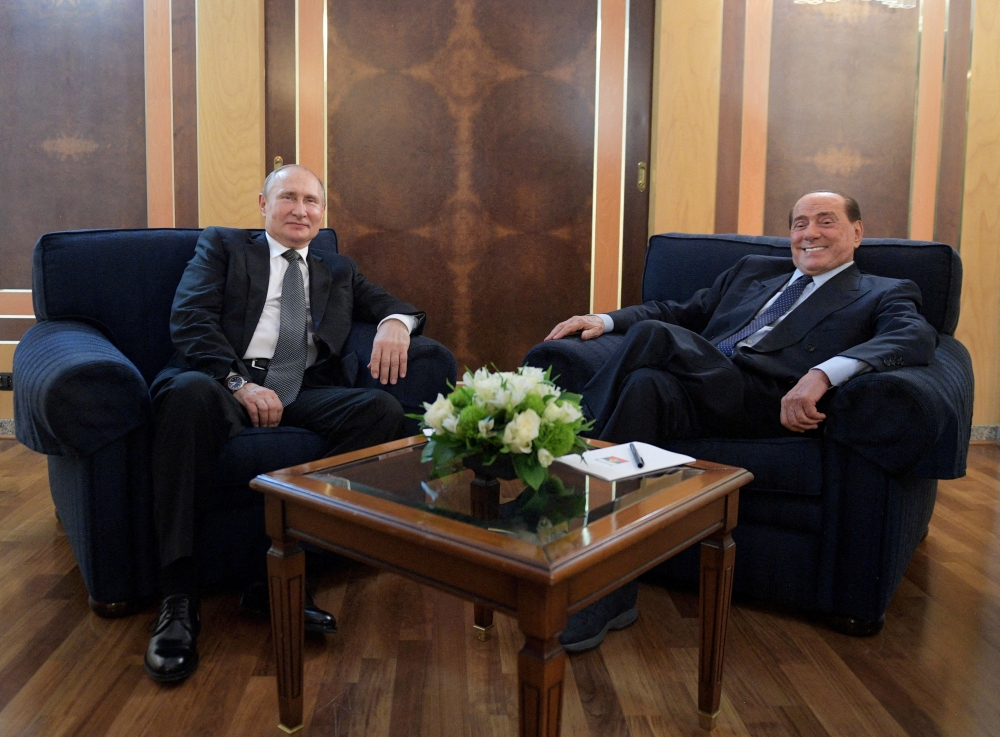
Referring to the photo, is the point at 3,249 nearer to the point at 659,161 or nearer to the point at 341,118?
the point at 341,118

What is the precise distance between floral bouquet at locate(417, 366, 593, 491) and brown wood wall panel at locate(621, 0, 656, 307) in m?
2.66

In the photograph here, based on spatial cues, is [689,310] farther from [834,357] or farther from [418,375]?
[418,375]

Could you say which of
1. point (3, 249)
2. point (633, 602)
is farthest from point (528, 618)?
point (3, 249)

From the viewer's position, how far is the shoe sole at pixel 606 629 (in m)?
1.88

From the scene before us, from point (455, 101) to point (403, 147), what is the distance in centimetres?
32

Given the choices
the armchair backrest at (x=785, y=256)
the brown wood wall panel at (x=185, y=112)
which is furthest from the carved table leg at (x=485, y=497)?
the brown wood wall panel at (x=185, y=112)

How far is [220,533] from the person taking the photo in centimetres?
212

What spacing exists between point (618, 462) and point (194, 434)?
98 cm

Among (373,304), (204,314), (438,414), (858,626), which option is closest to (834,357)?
(858,626)

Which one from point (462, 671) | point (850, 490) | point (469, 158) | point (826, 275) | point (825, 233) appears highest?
point (469, 158)

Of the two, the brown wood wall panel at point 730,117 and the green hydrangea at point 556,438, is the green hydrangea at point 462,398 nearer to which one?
the green hydrangea at point 556,438

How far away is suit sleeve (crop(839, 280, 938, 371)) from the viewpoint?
2.11 metres

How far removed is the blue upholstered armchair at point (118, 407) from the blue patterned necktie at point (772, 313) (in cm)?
84

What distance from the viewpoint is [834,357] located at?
7.20 feet
